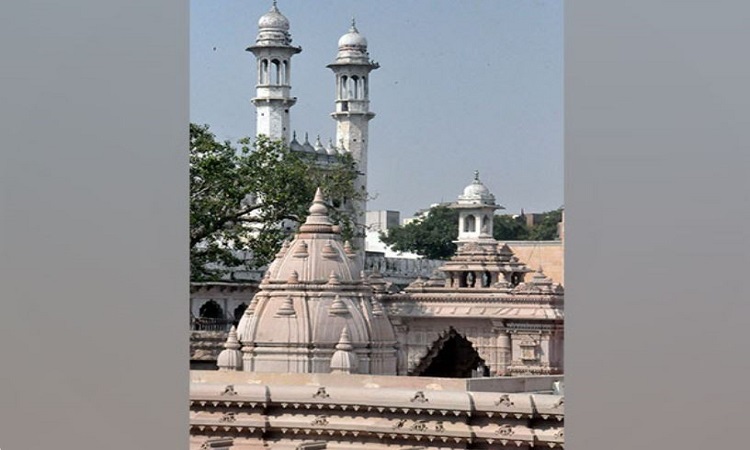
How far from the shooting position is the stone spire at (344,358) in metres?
12.6

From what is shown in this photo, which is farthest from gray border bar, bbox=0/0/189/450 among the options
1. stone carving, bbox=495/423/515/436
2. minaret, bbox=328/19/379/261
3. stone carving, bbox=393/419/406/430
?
minaret, bbox=328/19/379/261

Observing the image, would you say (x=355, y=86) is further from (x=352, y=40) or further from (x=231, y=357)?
(x=231, y=357)

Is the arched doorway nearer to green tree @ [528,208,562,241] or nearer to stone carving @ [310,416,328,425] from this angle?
green tree @ [528,208,562,241]

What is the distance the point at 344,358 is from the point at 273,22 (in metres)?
16.4

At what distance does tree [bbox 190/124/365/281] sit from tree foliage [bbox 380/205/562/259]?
186 inches

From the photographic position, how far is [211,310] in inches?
945

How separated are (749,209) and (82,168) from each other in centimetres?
139

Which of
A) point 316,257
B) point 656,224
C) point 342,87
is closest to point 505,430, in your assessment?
point 316,257

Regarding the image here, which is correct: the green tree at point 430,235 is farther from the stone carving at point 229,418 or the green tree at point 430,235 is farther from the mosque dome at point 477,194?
the stone carving at point 229,418

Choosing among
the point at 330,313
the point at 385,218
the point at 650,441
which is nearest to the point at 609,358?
the point at 650,441

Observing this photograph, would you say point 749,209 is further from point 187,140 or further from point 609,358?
point 187,140

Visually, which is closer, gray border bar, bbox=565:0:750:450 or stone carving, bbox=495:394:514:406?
gray border bar, bbox=565:0:750:450

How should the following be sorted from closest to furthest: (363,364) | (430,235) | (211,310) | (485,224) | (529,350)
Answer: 1. (363,364)
2. (529,350)
3. (485,224)
4. (211,310)
5. (430,235)

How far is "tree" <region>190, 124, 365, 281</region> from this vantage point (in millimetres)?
18562
